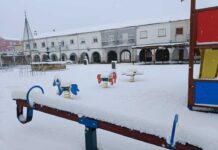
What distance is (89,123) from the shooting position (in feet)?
9.41

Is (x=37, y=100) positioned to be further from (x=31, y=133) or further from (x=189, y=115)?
(x=189, y=115)

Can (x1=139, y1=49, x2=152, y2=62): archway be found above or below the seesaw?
above

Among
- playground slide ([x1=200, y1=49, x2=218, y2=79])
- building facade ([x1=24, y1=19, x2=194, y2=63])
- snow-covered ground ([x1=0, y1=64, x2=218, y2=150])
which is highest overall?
building facade ([x1=24, y1=19, x2=194, y2=63])

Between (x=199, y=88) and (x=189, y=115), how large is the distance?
76 cm

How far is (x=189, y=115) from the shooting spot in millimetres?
4484

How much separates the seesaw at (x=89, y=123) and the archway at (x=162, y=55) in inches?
988

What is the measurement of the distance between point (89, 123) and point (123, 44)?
2737 cm

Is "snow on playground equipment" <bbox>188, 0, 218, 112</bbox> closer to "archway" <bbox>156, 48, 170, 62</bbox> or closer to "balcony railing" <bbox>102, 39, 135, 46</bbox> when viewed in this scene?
"archway" <bbox>156, 48, 170, 62</bbox>

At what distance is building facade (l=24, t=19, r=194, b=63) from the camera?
83.1 ft

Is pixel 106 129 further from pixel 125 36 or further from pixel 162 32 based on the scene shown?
pixel 125 36

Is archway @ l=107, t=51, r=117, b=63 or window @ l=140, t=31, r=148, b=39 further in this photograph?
archway @ l=107, t=51, r=117, b=63

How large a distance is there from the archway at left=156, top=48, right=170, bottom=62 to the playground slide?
20.2 m

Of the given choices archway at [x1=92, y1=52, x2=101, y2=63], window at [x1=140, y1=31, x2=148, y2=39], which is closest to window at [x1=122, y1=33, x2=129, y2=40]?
window at [x1=140, y1=31, x2=148, y2=39]

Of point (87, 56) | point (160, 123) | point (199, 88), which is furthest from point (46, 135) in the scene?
point (87, 56)
